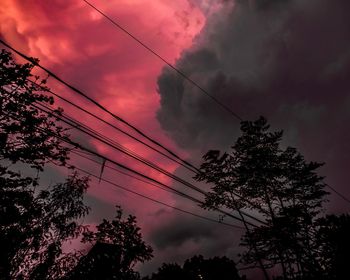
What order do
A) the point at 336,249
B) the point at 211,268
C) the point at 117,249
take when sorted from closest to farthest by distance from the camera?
the point at 336,249 → the point at 117,249 → the point at 211,268

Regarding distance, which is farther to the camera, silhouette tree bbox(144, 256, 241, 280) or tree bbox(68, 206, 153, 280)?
silhouette tree bbox(144, 256, 241, 280)

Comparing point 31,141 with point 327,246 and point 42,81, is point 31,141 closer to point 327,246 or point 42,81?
point 42,81

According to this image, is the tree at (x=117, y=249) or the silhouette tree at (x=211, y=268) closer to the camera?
the tree at (x=117, y=249)

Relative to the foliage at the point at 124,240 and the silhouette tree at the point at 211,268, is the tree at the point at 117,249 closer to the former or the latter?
the foliage at the point at 124,240

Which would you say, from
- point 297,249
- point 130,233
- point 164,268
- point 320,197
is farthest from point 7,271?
point 164,268

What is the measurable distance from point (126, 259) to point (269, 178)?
50.3ft

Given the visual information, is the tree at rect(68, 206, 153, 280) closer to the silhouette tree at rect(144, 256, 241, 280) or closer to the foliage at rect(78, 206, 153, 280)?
the foliage at rect(78, 206, 153, 280)

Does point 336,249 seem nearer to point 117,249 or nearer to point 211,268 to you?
point 117,249

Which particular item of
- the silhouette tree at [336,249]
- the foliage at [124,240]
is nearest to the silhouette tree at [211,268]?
the foliage at [124,240]

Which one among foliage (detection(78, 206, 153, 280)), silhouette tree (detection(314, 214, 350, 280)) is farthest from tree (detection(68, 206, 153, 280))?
silhouette tree (detection(314, 214, 350, 280))

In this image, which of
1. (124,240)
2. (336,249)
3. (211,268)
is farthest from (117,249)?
(211,268)

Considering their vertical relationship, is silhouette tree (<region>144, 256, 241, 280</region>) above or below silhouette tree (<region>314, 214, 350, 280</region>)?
above

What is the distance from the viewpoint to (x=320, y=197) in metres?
28.3

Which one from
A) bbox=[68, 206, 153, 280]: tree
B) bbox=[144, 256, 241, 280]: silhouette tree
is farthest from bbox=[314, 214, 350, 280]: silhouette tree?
bbox=[144, 256, 241, 280]: silhouette tree
